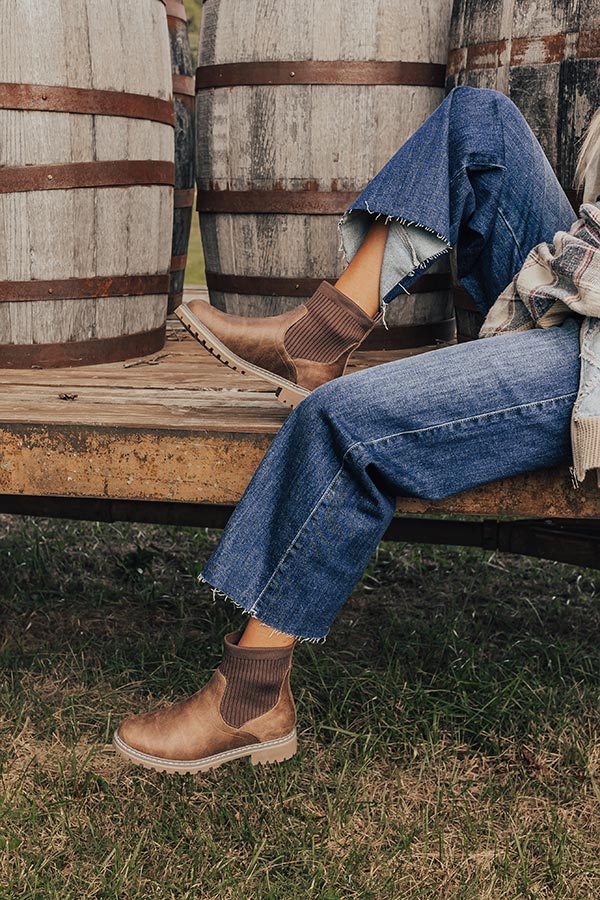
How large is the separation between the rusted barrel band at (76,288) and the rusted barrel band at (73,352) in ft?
0.37

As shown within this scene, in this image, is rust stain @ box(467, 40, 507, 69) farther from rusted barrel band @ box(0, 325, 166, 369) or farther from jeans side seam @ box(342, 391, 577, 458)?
jeans side seam @ box(342, 391, 577, 458)

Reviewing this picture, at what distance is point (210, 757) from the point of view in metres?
2.08

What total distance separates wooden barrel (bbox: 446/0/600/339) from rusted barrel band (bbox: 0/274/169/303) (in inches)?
37.7

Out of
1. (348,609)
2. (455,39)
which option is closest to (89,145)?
(455,39)

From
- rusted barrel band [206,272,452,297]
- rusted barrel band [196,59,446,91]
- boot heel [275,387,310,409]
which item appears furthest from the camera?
rusted barrel band [206,272,452,297]

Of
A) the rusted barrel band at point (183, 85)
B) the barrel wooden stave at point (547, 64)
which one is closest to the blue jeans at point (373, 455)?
the barrel wooden stave at point (547, 64)

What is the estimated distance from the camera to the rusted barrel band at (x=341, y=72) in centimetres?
303

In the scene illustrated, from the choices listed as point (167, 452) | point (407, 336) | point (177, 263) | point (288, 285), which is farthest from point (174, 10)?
point (167, 452)

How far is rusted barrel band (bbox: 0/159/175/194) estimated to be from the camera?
8.82ft

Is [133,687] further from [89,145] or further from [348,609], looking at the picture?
[89,145]

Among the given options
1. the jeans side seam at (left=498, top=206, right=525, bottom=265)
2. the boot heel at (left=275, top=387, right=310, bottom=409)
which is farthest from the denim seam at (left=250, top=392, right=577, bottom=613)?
the jeans side seam at (left=498, top=206, right=525, bottom=265)

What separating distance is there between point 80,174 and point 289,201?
61 cm

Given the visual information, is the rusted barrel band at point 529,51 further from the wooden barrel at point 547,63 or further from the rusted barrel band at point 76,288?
the rusted barrel band at point 76,288

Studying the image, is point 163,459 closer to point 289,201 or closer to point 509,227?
point 509,227
